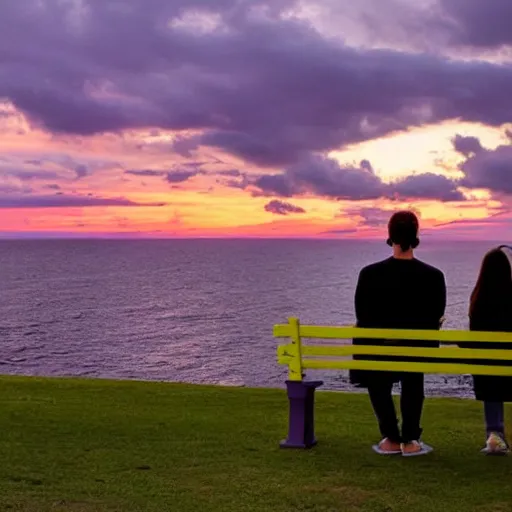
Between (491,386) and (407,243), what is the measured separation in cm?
181

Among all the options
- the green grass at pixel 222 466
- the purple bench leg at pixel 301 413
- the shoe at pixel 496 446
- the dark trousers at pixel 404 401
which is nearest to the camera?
the green grass at pixel 222 466

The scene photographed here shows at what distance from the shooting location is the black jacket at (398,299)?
8047 mm

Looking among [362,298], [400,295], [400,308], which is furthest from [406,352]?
[362,298]

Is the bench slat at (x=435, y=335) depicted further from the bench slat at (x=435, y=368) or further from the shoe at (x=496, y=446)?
the shoe at (x=496, y=446)

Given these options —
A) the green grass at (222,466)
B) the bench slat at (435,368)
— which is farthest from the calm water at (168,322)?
the bench slat at (435,368)

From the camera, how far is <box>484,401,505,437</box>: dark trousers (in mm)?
8461

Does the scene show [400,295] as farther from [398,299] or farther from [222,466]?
[222,466]

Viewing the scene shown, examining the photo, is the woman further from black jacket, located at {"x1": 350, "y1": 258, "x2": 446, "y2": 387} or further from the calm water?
the calm water

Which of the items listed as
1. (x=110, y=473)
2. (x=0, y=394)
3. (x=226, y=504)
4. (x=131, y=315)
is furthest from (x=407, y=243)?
(x=131, y=315)

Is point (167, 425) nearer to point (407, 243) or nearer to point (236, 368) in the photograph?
point (407, 243)

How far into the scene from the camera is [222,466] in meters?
8.02

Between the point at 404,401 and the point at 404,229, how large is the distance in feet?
6.31

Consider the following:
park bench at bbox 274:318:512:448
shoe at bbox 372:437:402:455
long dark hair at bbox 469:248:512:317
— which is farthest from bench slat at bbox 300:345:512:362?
shoe at bbox 372:437:402:455

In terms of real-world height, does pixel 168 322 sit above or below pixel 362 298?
below
